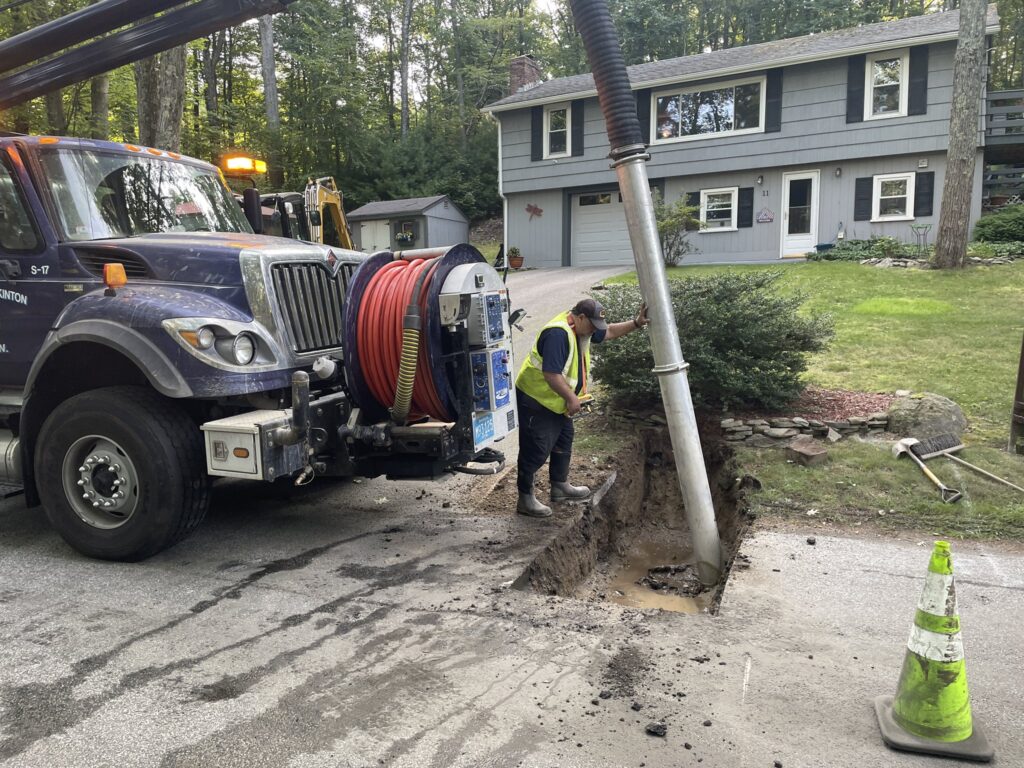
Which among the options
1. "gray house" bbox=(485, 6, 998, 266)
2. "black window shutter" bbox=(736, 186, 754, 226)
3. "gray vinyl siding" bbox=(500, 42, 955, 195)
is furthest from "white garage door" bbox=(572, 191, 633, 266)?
"black window shutter" bbox=(736, 186, 754, 226)

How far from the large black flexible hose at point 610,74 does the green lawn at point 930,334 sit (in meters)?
4.22

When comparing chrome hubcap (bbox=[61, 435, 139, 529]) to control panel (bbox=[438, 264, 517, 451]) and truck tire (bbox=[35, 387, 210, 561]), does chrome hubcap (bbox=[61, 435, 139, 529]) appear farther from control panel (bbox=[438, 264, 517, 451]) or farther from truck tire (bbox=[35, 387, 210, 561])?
control panel (bbox=[438, 264, 517, 451])

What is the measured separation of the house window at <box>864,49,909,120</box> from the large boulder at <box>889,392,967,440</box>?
1559 cm

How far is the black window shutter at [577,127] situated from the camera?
23.6 m

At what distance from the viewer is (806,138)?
67.5 ft

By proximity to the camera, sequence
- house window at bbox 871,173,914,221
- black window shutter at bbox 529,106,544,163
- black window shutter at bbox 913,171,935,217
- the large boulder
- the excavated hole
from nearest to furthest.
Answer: the excavated hole < the large boulder < black window shutter at bbox 913,171,935,217 < house window at bbox 871,173,914,221 < black window shutter at bbox 529,106,544,163

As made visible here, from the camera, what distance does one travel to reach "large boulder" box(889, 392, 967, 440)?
650cm

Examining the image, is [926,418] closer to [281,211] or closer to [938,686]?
[938,686]

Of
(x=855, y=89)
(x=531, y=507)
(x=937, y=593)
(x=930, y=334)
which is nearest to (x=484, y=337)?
(x=531, y=507)

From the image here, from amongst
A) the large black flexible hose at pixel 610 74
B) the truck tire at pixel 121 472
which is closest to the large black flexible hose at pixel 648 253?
the large black flexible hose at pixel 610 74

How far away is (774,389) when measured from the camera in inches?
285

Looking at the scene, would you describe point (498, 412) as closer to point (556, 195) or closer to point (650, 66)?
point (556, 195)

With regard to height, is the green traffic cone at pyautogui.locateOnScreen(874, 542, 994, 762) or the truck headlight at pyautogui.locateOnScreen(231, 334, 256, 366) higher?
the truck headlight at pyautogui.locateOnScreen(231, 334, 256, 366)

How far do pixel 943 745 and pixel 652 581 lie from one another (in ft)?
10.4
